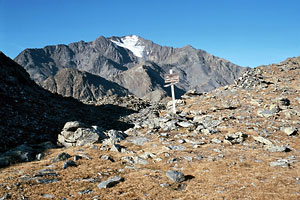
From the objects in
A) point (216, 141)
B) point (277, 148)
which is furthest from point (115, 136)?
point (277, 148)

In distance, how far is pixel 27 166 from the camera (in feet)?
46.9

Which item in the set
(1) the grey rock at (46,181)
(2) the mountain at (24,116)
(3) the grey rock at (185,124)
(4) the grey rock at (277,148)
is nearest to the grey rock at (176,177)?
(1) the grey rock at (46,181)

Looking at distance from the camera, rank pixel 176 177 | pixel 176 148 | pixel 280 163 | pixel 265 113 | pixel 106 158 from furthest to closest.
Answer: pixel 265 113 → pixel 176 148 → pixel 106 158 → pixel 280 163 → pixel 176 177

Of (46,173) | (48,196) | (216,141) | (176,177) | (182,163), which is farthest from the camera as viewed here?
(216,141)

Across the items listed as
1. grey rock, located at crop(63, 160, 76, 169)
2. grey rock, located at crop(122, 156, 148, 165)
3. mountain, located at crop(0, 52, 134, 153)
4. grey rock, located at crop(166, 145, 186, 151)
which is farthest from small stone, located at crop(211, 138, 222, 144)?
mountain, located at crop(0, 52, 134, 153)

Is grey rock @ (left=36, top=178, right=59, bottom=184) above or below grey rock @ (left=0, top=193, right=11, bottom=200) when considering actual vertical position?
below

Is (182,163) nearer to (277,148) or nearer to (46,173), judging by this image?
(277,148)

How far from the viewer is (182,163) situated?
1498 centimetres

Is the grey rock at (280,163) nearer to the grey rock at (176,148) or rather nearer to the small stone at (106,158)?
the grey rock at (176,148)

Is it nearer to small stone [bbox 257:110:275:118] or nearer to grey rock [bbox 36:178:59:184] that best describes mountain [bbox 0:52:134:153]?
grey rock [bbox 36:178:59:184]

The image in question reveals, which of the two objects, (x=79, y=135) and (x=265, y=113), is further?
(x=265, y=113)

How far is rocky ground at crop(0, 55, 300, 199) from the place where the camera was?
10484 millimetres

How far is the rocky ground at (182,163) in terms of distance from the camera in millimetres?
10484

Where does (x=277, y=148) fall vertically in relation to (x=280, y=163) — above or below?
above
